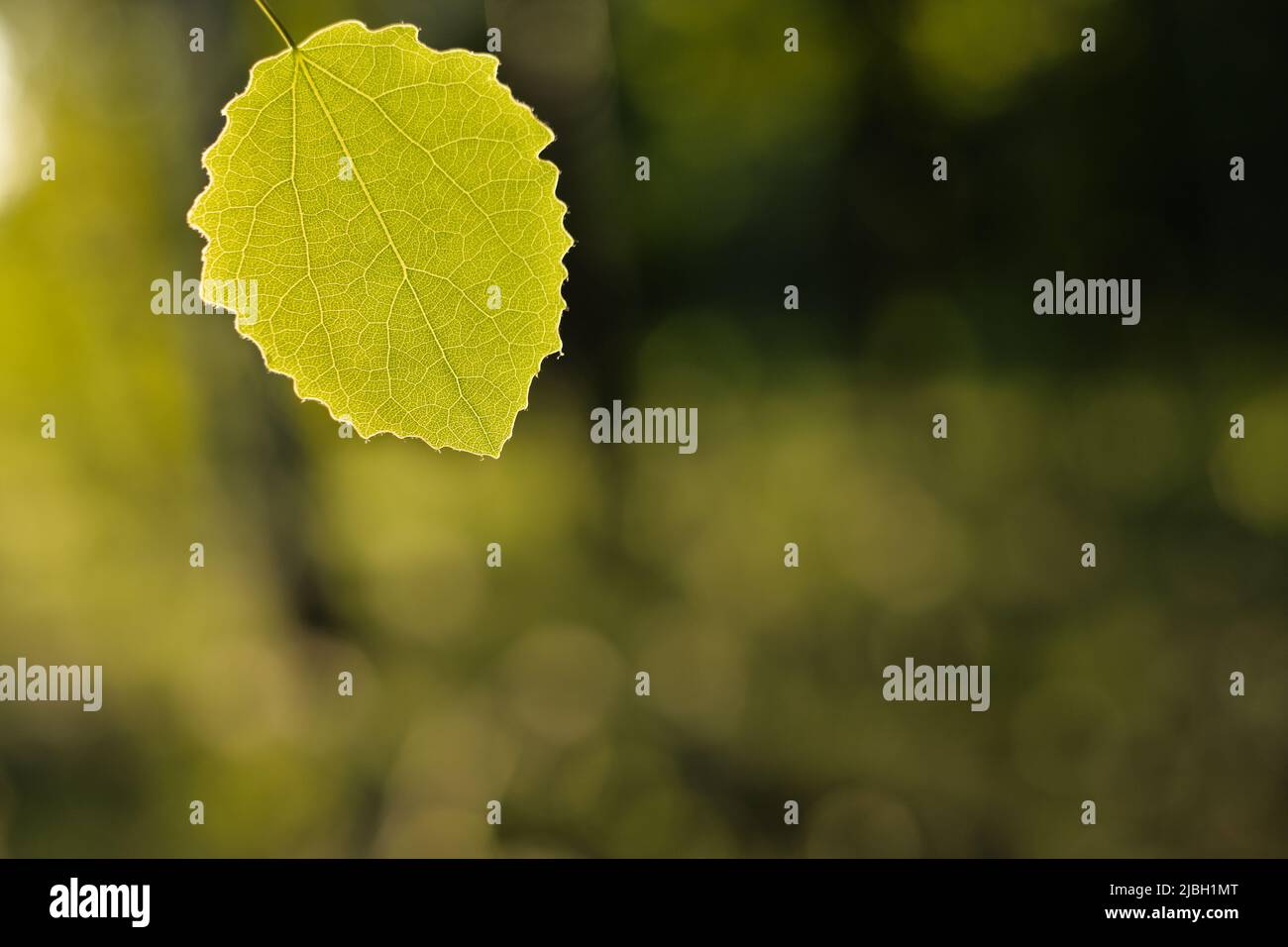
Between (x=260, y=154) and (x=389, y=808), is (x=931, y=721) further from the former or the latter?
(x=260, y=154)

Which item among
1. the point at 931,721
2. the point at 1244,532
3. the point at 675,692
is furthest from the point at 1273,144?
the point at 675,692

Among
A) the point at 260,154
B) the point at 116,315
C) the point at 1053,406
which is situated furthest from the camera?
the point at 1053,406

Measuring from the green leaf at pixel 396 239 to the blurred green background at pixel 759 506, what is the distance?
12.9ft

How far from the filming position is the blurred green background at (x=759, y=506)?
4363 mm

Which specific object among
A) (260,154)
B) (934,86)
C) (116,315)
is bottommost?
(260,154)

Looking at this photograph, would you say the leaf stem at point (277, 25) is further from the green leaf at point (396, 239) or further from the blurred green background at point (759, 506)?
the blurred green background at point (759, 506)

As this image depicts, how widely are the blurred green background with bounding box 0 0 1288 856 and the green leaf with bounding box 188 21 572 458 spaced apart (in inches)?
155

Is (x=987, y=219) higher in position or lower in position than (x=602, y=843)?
higher

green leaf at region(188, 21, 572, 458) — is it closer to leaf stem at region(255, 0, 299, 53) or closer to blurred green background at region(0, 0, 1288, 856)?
leaf stem at region(255, 0, 299, 53)

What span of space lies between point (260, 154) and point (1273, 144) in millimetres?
5152

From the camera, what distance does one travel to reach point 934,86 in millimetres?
4512

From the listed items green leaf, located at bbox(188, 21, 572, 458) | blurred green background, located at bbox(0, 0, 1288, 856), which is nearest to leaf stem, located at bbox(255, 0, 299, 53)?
green leaf, located at bbox(188, 21, 572, 458)

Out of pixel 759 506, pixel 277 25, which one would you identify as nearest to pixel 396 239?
pixel 277 25

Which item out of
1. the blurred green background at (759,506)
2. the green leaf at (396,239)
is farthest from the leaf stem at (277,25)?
the blurred green background at (759,506)
